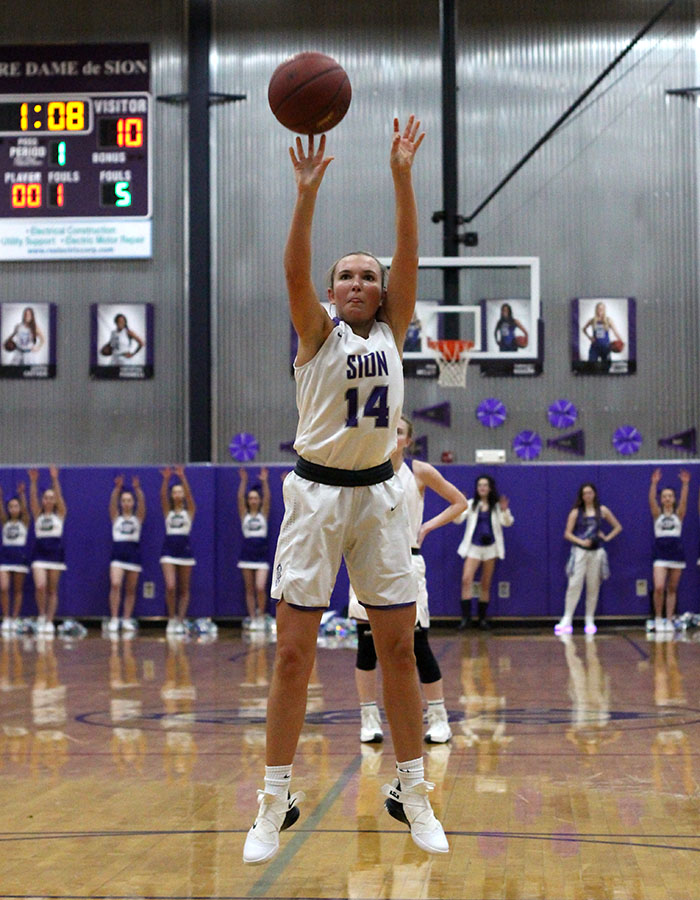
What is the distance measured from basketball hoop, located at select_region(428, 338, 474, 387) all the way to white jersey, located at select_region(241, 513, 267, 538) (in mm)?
2922

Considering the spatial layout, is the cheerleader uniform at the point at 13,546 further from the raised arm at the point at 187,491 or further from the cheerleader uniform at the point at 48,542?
the raised arm at the point at 187,491

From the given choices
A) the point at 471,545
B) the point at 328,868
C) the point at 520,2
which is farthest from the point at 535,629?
the point at 328,868

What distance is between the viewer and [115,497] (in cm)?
1450

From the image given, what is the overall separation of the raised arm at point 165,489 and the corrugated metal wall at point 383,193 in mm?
1511

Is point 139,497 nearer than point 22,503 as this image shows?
Yes

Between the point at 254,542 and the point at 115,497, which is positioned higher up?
the point at 115,497

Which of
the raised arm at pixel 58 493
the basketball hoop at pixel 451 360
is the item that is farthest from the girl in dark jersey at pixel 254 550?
the basketball hoop at pixel 451 360

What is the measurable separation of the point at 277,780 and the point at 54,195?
45.6ft

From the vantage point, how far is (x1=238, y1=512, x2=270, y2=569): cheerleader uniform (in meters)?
14.6

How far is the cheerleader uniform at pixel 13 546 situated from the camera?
14539 millimetres

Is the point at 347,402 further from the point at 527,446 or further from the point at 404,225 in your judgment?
the point at 527,446

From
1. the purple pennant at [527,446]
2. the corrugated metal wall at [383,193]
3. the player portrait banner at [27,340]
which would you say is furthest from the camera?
the player portrait banner at [27,340]

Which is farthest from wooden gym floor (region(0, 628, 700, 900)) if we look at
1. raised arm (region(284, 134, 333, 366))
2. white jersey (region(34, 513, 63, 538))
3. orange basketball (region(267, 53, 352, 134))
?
white jersey (region(34, 513, 63, 538))

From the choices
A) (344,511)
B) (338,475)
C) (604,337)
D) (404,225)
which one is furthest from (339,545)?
(604,337)
